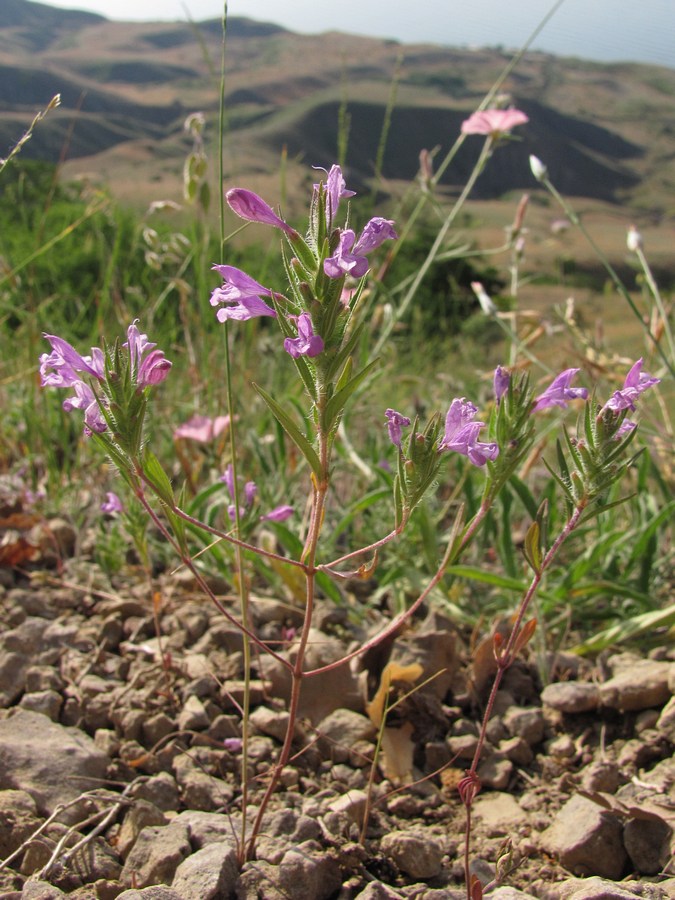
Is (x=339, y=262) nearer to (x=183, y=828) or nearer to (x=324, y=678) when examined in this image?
(x=183, y=828)

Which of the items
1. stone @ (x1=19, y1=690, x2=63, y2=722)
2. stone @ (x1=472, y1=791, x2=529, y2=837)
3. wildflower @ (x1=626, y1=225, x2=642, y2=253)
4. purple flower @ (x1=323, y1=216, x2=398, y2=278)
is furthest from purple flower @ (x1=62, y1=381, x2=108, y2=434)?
wildflower @ (x1=626, y1=225, x2=642, y2=253)

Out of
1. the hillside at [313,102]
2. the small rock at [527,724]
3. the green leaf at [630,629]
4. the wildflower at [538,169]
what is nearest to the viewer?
the small rock at [527,724]

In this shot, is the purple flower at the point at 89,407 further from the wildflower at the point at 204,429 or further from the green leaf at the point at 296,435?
the wildflower at the point at 204,429

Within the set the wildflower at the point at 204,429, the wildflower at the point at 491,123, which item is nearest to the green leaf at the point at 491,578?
the wildflower at the point at 204,429

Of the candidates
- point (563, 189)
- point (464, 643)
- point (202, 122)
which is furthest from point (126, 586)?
point (563, 189)

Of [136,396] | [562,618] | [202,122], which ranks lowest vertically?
[562,618]

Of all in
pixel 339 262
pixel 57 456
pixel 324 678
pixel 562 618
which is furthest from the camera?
pixel 57 456

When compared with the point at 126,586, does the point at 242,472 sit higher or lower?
higher

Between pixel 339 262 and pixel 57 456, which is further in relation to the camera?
pixel 57 456
